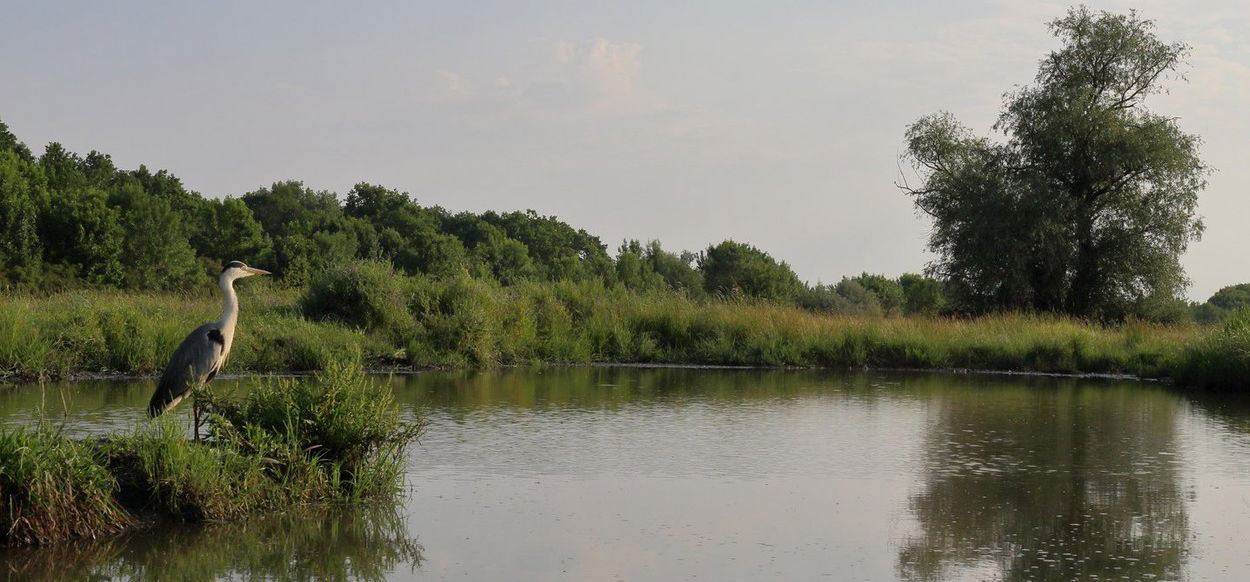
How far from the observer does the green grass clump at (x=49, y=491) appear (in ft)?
19.3

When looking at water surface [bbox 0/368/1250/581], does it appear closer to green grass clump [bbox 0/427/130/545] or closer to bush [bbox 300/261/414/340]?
green grass clump [bbox 0/427/130/545]

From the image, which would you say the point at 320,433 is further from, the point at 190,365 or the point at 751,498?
the point at 751,498

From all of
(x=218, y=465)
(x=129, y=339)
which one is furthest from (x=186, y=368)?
(x=129, y=339)

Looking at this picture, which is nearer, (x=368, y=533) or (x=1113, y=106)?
(x=368, y=533)

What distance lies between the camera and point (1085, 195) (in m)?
29.9

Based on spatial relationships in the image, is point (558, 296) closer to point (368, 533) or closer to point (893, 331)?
point (893, 331)

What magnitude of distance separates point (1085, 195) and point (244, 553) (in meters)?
27.5

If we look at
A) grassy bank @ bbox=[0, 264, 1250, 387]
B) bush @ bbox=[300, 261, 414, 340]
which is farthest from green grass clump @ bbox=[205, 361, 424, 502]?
bush @ bbox=[300, 261, 414, 340]

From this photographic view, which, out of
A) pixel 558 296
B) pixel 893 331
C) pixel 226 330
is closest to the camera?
pixel 226 330

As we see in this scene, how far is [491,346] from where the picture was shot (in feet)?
59.4

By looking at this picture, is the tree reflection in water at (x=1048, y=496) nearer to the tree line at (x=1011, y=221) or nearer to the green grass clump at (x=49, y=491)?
the green grass clump at (x=49, y=491)

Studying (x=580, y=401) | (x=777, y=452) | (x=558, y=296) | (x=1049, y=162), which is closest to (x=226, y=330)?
(x=777, y=452)

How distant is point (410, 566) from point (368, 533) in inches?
26.9

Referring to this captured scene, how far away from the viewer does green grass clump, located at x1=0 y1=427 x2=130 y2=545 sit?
19.3 feet
